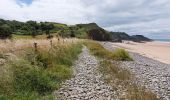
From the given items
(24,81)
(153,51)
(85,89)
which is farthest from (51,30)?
(24,81)

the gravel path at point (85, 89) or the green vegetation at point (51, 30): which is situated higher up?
the green vegetation at point (51, 30)

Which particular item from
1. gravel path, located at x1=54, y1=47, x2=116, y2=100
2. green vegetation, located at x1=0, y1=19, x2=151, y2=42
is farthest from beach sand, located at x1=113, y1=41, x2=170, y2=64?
gravel path, located at x1=54, y1=47, x2=116, y2=100

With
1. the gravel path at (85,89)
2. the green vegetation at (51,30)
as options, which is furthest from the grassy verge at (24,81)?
the green vegetation at (51,30)

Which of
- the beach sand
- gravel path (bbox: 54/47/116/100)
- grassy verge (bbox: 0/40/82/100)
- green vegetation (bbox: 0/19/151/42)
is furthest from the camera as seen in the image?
green vegetation (bbox: 0/19/151/42)

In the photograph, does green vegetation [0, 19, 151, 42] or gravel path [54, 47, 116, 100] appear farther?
green vegetation [0, 19, 151, 42]

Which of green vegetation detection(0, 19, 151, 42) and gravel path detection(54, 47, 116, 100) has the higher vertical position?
green vegetation detection(0, 19, 151, 42)

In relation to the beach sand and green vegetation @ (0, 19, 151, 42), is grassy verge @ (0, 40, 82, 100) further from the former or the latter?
green vegetation @ (0, 19, 151, 42)

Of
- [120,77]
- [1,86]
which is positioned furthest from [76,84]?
[1,86]

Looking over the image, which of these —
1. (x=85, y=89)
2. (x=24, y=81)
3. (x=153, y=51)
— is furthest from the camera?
(x=153, y=51)

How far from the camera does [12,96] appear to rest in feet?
30.2

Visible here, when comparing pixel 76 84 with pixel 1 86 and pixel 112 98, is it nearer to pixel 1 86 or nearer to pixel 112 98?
pixel 112 98

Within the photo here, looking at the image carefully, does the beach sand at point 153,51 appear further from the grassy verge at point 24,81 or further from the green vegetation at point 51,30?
the grassy verge at point 24,81

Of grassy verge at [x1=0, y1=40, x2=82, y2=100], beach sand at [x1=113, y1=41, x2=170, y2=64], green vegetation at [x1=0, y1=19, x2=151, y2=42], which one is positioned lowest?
beach sand at [x1=113, y1=41, x2=170, y2=64]

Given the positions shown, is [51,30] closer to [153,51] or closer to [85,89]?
[153,51]
